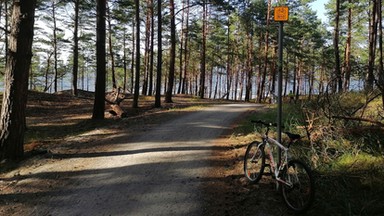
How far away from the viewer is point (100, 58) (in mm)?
12812

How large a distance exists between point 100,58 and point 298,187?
10.4 m

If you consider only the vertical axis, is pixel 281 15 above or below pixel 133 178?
above

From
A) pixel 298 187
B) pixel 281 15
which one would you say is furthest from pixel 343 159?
pixel 281 15

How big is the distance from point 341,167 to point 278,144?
4.21ft

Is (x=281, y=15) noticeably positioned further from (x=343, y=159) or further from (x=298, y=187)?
(x=343, y=159)

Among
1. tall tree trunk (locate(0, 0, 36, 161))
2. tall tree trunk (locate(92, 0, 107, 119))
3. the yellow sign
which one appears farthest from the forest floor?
the yellow sign

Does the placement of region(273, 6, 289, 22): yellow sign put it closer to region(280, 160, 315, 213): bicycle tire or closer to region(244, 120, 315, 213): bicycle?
region(244, 120, 315, 213): bicycle

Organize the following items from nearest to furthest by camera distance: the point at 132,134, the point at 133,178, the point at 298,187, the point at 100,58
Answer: the point at 298,187
the point at 133,178
the point at 132,134
the point at 100,58

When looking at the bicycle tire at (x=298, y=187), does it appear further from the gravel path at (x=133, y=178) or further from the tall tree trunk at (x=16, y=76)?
the tall tree trunk at (x=16, y=76)

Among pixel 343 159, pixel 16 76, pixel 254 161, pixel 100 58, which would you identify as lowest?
pixel 254 161

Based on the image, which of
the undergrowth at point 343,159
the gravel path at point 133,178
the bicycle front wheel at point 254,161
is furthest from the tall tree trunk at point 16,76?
the undergrowth at point 343,159

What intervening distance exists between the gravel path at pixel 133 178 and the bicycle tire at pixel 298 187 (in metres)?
1.30

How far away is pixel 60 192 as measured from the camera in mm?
5508

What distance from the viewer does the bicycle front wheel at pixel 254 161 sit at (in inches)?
219
